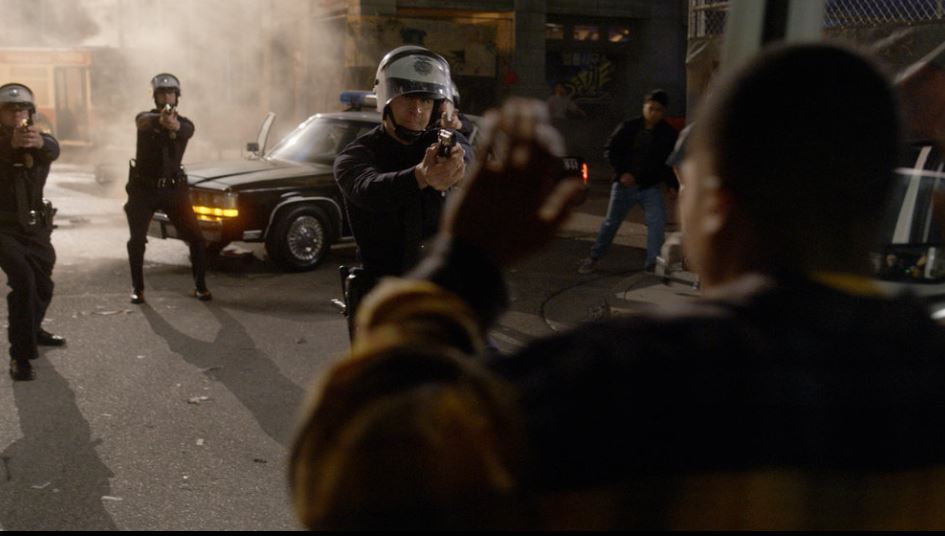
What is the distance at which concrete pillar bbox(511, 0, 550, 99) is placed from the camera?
22.4 metres

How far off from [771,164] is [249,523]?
3.67 metres

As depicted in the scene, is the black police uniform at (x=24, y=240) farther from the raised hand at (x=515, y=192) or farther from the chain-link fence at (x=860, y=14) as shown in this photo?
the raised hand at (x=515, y=192)

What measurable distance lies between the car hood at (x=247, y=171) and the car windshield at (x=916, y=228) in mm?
7214

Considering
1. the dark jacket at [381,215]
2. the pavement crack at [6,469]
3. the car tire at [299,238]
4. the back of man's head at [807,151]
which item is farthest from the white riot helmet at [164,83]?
the back of man's head at [807,151]

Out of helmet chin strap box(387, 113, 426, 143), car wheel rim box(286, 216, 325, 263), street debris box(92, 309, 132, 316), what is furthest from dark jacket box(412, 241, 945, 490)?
car wheel rim box(286, 216, 325, 263)

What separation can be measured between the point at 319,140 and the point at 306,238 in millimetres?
1424

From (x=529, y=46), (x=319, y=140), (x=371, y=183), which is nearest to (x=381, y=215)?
(x=371, y=183)

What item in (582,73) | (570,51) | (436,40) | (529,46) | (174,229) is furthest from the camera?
(582,73)

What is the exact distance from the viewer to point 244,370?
6828 millimetres

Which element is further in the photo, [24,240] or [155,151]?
[155,151]

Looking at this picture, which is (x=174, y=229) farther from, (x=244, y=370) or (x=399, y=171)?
(x=399, y=171)

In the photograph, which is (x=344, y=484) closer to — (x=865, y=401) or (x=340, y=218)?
(x=865, y=401)

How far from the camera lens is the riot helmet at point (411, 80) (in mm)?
4559

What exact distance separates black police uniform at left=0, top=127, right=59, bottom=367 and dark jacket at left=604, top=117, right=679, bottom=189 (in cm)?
538
